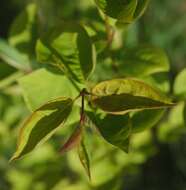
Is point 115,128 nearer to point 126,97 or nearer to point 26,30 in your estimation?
point 126,97

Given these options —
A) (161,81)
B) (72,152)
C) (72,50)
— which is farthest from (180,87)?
(72,152)

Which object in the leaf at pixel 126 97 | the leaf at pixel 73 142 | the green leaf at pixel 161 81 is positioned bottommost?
the green leaf at pixel 161 81

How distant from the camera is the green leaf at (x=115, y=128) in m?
0.75

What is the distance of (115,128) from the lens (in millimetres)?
767

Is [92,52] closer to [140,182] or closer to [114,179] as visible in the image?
[114,179]

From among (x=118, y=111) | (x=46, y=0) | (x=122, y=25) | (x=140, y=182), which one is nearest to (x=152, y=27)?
(x=46, y=0)

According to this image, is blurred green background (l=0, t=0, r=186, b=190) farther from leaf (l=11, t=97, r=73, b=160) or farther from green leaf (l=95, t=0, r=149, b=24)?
green leaf (l=95, t=0, r=149, b=24)

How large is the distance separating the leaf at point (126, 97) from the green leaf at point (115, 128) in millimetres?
34

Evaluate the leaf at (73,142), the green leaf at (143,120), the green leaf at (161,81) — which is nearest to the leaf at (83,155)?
the leaf at (73,142)

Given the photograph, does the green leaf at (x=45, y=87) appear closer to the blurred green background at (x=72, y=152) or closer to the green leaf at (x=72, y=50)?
the green leaf at (x=72, y=50)

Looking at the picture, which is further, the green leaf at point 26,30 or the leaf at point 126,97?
the green leaf at point 26,30

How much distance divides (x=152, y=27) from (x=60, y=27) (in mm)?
1257

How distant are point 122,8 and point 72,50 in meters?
0.15

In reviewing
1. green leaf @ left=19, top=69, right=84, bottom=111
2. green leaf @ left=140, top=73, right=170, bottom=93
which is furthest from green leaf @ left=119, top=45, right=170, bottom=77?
green leaf @ left=19, top=69, right=84, bottom=111
